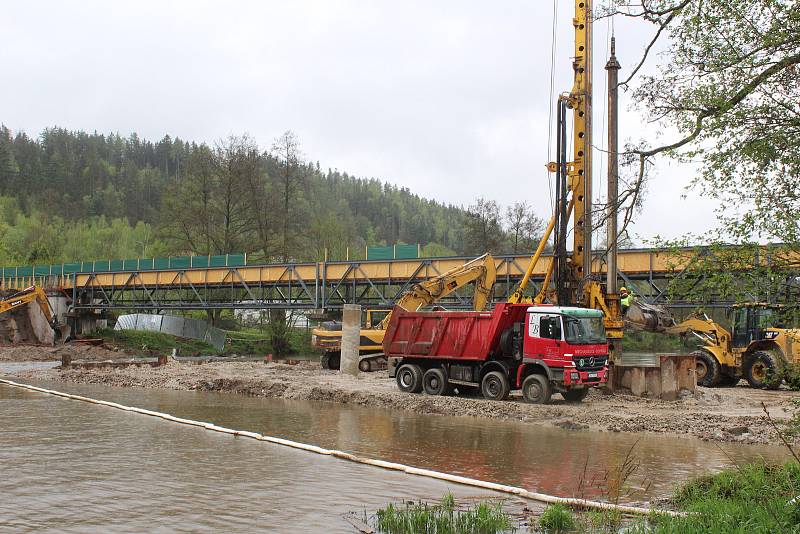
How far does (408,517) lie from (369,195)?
18765 centimetres

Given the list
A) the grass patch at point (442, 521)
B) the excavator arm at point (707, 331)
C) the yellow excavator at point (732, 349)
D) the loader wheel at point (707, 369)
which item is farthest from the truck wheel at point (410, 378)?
the grass patch at point (442, 521)

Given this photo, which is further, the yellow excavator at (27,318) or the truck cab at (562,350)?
the yellow excavator at (27,318)

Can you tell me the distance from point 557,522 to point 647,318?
15.9 metres

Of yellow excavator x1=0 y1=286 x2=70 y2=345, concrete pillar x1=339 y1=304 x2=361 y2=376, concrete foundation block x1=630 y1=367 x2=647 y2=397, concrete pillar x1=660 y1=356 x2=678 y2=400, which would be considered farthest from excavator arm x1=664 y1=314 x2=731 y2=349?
yellow excavator x1=0 y1=286 x2=70 y2=345

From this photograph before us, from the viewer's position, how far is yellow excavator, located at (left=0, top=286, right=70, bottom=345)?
46959 mm

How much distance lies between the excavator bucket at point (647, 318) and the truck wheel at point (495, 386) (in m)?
5.30

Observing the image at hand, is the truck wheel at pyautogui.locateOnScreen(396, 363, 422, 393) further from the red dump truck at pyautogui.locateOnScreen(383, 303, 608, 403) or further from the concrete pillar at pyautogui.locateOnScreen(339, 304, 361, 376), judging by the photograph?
the concrete pillar at pyautogui.locateOnScreen(339, 304, 361, 376)

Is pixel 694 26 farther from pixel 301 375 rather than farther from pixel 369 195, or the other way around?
pixel 369 195

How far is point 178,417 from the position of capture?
16906 millimetres

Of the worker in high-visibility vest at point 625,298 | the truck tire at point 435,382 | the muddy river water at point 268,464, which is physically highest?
the worker in high-visibility vest at point 625,298

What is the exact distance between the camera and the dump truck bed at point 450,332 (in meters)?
19.9

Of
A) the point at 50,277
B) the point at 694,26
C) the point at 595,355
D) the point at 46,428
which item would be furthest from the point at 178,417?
the point at 50,277

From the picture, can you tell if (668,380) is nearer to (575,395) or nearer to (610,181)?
(575,395)

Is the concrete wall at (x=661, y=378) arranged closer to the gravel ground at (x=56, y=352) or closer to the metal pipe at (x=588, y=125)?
the metal pipe at (x=588, y=125)
